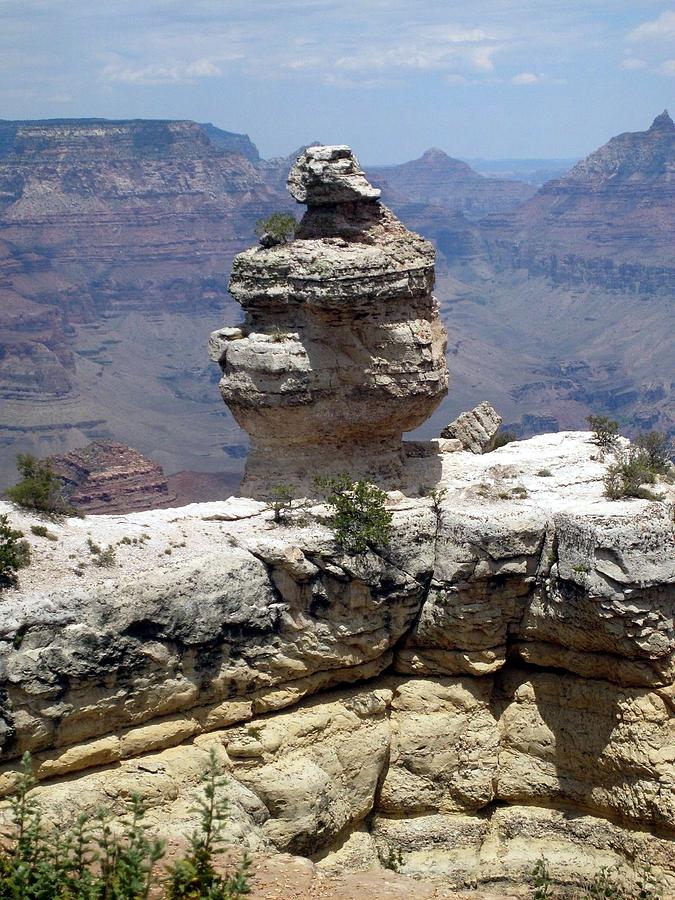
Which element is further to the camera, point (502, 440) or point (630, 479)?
point (502, 440)

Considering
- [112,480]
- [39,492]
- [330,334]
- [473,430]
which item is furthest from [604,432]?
[112,480]

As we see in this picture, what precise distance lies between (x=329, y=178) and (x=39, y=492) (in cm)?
1006

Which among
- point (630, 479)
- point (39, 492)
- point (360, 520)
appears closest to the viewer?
point (39, 492)

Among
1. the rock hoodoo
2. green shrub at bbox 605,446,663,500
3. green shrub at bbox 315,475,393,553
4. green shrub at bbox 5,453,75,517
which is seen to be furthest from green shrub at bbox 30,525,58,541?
green shrub at bbox 605,446,663,500

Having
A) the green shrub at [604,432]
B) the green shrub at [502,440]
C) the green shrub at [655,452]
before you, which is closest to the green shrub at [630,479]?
the green shrub at [655,452]

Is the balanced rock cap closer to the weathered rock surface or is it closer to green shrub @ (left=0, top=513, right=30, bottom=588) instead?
the weathered rock surface

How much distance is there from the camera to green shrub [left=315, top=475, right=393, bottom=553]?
27469 millimetres

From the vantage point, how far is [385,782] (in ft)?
94.6

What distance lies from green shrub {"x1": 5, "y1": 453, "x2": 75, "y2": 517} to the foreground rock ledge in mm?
860

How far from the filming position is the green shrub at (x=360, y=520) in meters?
27.5

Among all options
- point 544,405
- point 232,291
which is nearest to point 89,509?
point 232,291

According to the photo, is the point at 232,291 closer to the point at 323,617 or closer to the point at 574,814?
the point at 323,617

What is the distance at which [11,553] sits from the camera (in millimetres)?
24672

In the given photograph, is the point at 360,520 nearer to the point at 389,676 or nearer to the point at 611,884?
the point at 389,676
